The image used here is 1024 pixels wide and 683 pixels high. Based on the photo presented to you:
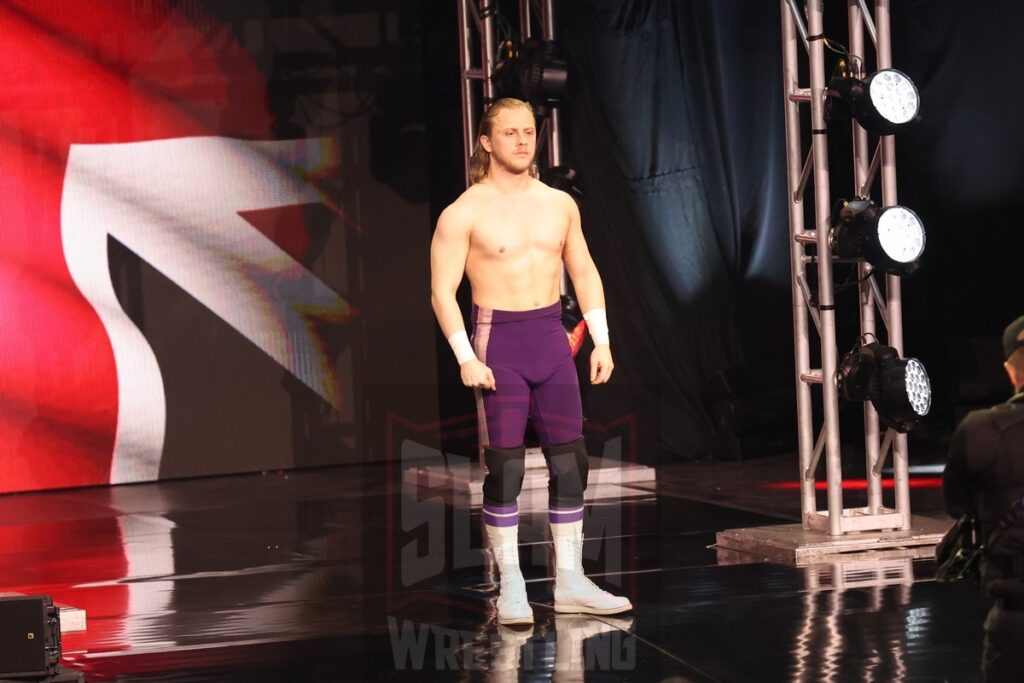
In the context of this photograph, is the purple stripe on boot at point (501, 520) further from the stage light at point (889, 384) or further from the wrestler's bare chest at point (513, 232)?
the stage light at point (889, 384)

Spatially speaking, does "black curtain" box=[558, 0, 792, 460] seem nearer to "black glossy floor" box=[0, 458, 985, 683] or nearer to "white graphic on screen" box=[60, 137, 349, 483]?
"black glossy floor" box=[0, 458, 985, 683]

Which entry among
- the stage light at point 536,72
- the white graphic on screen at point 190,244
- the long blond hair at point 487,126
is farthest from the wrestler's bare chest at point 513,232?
the white graphic on screen at point 190,244

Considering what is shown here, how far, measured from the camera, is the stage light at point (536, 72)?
7.18 m

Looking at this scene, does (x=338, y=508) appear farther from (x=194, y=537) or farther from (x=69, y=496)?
(x=69, y=496)

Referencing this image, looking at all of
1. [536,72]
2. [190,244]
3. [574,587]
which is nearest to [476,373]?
[574,587]

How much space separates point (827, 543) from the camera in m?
5.21

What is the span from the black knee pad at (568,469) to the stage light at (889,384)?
1269 mm

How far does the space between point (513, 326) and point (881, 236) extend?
1519mm

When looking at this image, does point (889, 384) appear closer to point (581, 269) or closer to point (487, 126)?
point (581, 269)

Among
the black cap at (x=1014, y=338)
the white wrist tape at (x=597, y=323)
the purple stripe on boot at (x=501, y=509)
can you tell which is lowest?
the purple stripe on boot at (x=501, y=509)

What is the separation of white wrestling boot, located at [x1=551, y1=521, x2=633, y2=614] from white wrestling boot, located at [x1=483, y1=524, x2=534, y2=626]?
114 millimetres

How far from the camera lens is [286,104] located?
902cm

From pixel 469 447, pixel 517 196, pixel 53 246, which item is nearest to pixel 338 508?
pixel 469 447

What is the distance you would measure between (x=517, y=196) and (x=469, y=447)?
5.00 meters
